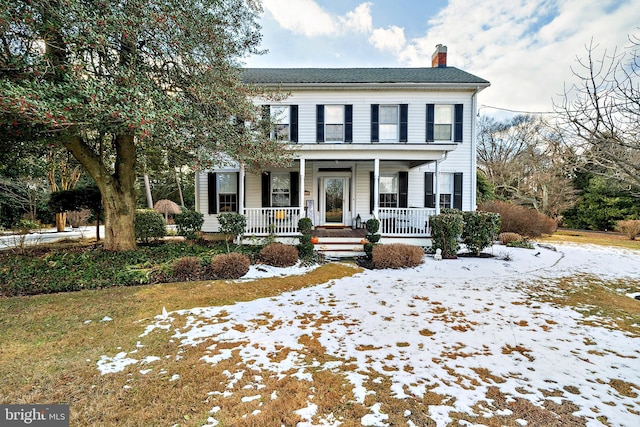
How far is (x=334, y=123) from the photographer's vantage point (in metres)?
11.3

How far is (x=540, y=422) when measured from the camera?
220 centimetres

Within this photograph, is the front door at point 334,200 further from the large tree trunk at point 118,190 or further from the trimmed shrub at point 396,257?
the large tree trunk at point 118,190

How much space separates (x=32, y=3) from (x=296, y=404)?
6913 millimetres

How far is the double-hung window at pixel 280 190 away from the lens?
11.6m

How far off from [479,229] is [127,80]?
9.84 meters

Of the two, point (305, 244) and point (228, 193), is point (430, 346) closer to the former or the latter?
point (305, 244)

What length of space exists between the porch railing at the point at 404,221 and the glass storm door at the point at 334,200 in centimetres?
228

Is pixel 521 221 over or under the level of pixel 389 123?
under

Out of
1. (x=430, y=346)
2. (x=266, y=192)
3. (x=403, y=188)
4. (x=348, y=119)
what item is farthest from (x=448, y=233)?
(x=266, y=192)

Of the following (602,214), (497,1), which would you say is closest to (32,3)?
(497,1)

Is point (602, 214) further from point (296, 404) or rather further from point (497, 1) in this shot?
point (296, 404)

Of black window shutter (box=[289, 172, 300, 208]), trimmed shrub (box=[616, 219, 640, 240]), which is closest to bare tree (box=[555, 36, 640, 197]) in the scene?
black window shutter (box=[289, 172, 300, 208])

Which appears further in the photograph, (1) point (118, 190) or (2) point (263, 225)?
(2) point (263, 225)

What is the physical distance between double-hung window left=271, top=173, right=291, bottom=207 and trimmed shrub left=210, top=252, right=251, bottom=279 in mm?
4999
